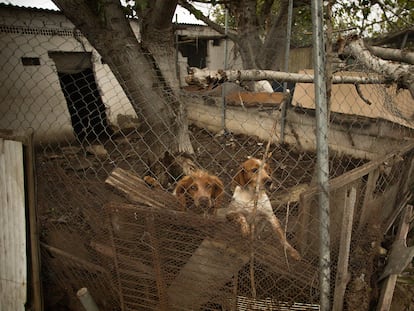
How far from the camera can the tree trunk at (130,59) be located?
2.94m

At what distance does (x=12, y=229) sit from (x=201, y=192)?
143 cm

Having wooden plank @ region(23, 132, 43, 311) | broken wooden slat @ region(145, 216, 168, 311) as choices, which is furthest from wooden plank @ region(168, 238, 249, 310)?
wooden plank @ region(23, 132, 43, 311)

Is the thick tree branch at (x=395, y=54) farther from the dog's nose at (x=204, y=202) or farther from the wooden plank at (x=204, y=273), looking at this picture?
the wooden plank at (x=204, y=273)

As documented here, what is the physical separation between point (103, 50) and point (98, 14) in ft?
1.11

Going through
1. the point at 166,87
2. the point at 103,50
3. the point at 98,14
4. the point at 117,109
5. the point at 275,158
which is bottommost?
the point at 275,158

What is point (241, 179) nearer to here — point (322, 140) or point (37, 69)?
point (322, 140)

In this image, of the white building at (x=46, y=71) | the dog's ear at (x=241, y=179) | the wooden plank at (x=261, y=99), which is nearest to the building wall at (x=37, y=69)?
the white building at (x=46, y=71)

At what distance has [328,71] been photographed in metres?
1.84

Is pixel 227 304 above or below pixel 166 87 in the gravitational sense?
below

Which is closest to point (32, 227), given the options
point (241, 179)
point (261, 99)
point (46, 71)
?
point (241, 179)

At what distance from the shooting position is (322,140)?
63.8 inches

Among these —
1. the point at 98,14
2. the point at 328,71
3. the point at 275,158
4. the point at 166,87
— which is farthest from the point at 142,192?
the point at 275,158

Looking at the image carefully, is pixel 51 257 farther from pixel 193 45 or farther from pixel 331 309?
pixel 193 45

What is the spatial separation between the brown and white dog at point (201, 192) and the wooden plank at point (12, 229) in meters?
1.14
